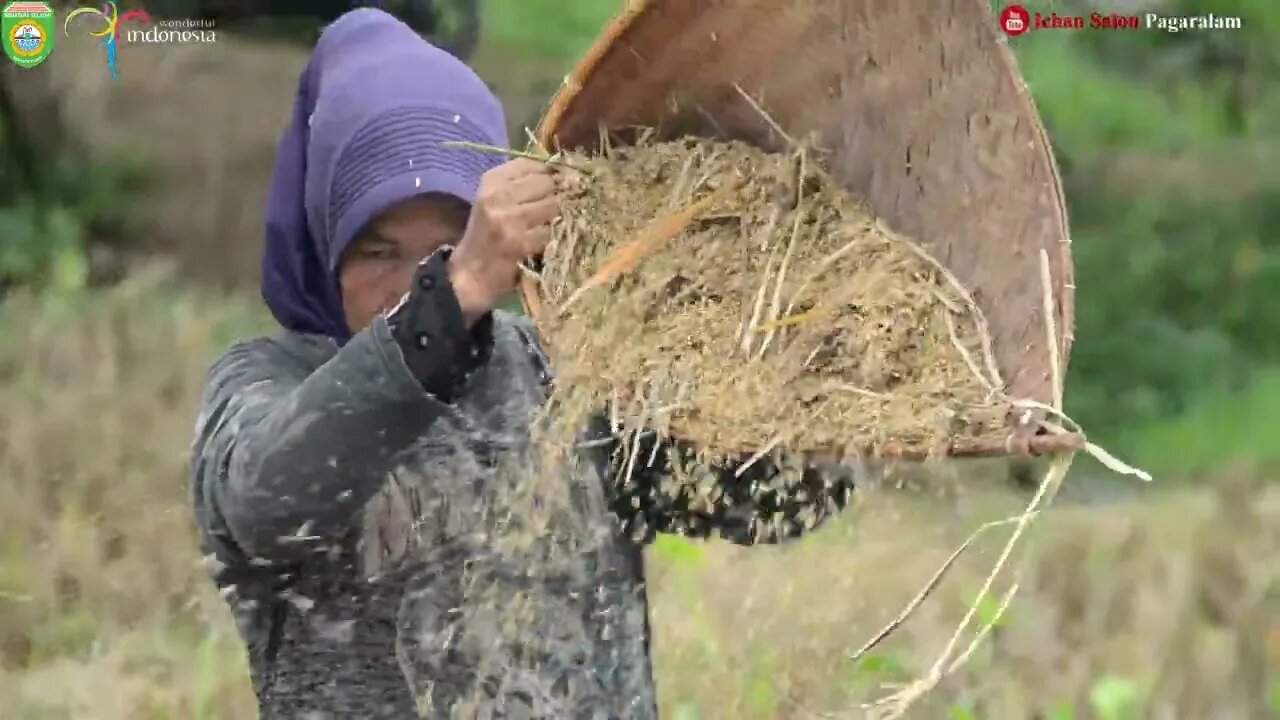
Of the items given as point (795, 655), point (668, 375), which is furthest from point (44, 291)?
point (668, 375)

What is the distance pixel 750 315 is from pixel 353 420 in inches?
15.7

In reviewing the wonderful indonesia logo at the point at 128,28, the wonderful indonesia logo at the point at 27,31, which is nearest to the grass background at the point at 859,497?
the wonderful indonesia logo at the point at 128,28

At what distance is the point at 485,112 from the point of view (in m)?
1.42

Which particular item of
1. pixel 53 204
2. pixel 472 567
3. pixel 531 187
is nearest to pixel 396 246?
pixel 531 187

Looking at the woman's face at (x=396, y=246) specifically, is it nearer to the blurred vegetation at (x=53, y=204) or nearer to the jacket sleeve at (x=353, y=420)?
the jacket sleeve at (x=353, y=420)

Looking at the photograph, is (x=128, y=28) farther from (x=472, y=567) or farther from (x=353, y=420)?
(x=353, y=420)

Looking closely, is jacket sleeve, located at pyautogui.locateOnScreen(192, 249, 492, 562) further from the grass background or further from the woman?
the grass background

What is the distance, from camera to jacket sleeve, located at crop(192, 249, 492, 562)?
1.08 meters

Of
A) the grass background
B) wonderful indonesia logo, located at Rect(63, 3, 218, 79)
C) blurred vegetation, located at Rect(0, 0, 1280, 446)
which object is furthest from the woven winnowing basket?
wonderful indonesia logo, located at Rect(63, 3, 218, 79)

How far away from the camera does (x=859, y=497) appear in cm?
288

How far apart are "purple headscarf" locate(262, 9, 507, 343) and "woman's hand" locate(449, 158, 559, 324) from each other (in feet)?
0.50

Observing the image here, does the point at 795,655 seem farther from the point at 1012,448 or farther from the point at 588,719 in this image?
the point at 1012,448

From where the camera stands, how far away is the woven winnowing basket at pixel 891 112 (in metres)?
1.22

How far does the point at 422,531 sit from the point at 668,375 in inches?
12.6
